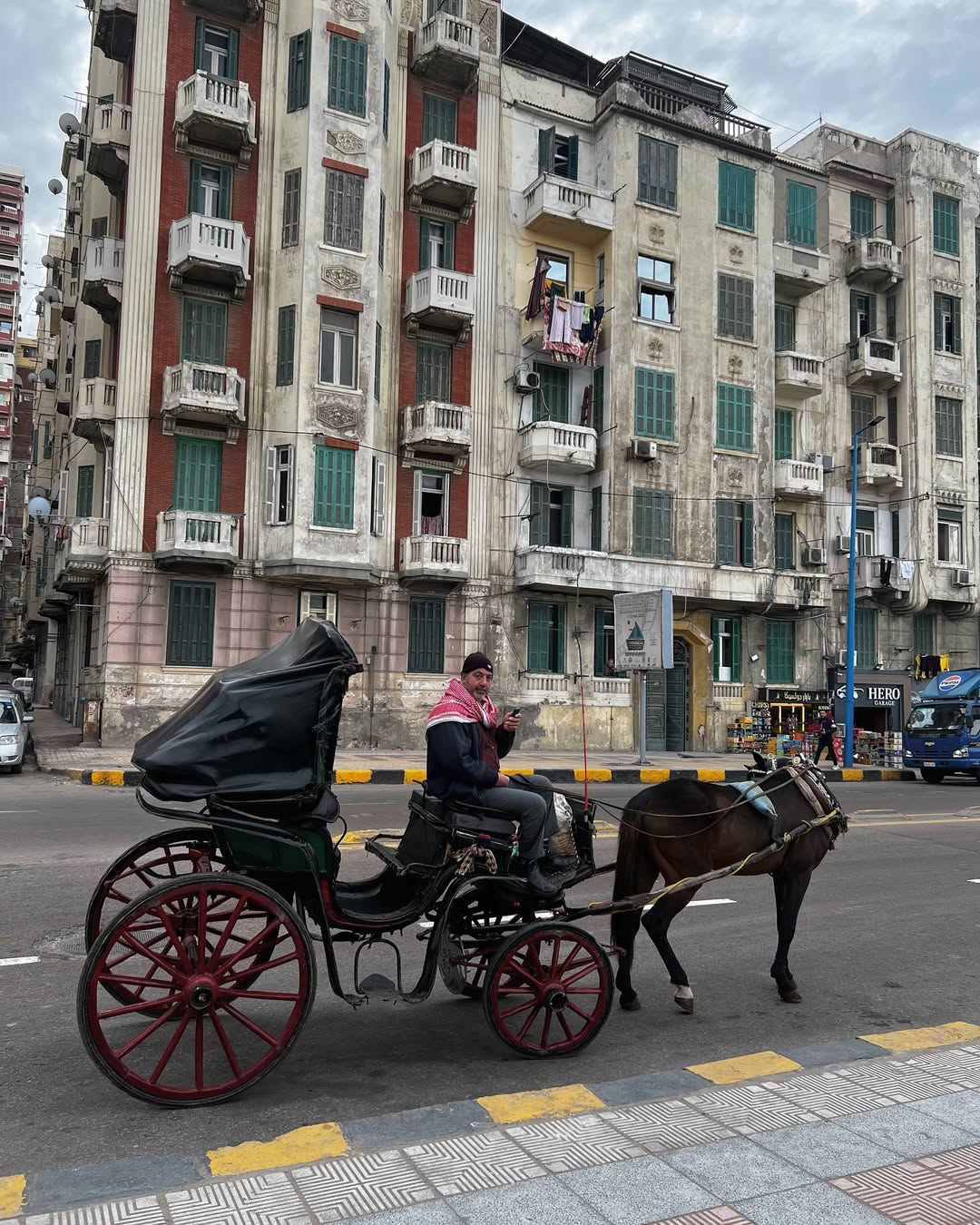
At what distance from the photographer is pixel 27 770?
19.7 meters

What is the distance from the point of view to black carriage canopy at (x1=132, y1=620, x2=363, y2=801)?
459 centimetres

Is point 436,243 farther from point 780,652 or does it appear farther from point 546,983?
point 546,983

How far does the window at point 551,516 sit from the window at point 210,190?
11.1 metres

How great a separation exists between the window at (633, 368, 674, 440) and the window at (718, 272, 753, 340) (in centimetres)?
291

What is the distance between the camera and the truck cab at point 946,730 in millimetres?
23938

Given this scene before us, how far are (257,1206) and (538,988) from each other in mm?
1923

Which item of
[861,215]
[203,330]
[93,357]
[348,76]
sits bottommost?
[203,330]

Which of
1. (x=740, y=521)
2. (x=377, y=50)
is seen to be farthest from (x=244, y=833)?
(x=740, y=521)

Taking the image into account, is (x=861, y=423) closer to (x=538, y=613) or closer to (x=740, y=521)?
(x=740, y=521)

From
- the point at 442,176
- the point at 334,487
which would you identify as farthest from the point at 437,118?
the point at 334,487

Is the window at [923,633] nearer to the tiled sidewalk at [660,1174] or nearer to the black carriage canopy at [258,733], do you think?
the tiled sidewalk at [660,1174]

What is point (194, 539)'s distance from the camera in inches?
932

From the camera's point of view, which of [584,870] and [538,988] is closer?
[538,988]

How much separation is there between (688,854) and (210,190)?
79.8ft
